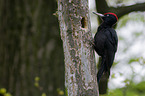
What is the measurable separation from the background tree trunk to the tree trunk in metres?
2.28

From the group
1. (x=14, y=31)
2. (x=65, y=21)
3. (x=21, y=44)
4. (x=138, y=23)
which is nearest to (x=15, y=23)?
(x=14, y=31)

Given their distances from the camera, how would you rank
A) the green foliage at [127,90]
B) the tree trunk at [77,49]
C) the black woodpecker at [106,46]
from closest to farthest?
1. the tree trunk at [77,49]
2. the black woodpecker at [106,46]
3. the green foliage at [127,90]

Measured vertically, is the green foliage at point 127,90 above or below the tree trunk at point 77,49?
below

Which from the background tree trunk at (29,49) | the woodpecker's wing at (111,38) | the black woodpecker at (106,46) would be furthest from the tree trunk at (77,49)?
the background tree trunk at (29,49)

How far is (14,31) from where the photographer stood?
4852 mm

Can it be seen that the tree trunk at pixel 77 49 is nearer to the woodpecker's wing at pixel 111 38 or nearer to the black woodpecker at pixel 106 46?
the black woodpecker at pixel 106 46

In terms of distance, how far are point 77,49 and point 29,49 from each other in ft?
8.29

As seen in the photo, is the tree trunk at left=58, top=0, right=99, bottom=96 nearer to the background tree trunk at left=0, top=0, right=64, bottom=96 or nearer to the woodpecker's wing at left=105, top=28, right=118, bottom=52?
the woodpecker's wing at left=105, top=28, right=118, bottom=52

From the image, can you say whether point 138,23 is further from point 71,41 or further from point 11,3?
point 71,41

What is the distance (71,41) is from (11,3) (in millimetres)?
3023

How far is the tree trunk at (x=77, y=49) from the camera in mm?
2520

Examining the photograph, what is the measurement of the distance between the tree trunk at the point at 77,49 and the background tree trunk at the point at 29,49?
2.28m

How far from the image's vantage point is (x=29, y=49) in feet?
15.9

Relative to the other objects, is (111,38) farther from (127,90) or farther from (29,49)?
(29,49)
